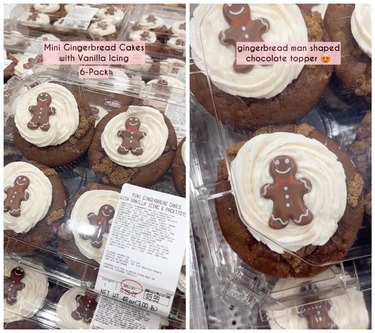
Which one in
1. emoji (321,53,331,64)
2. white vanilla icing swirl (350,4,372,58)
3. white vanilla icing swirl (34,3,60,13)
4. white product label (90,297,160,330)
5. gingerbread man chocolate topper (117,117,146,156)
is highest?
white vanilla icing swirl (34,3,60,13)

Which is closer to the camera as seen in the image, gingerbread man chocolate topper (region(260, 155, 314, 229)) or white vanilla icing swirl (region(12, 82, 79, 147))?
gingerbread man chocolate topper (region(260, 155, 314, 229))

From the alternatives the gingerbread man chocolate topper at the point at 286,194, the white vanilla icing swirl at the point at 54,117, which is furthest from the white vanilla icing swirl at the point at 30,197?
the gingerbread man chocolate topper at the point at 286,194

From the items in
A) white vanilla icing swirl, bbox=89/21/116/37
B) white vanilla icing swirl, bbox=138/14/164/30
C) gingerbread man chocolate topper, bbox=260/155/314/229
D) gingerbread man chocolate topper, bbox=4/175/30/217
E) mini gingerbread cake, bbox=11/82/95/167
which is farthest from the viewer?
white vanilla icing swirl, bbox=138/14/164/30

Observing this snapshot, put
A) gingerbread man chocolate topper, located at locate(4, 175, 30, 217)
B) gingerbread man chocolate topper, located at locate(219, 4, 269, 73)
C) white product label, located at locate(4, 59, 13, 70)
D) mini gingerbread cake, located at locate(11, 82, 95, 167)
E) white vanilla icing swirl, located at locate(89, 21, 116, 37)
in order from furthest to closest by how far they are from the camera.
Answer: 1. white vanilla icing swirl, located at locate(89, 21, 116, 37)
2. white product label, located at locate(4, 59, 13, 70)
3. mini gingerbread cake, located at locate(11, 82, 95, 167)
4. gingerbread man chocolate topper, located at locate(4, 175, 30, 217)
5. gingerbread man chocolate topper, located at locate(219, 4, 269, 73)

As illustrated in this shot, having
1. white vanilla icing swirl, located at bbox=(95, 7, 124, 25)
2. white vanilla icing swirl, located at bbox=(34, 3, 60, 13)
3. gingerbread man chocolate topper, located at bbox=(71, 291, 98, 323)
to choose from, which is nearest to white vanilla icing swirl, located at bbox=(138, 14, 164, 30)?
white vanilla icing swirl, located at bbox=(95, 7, 124, 25)

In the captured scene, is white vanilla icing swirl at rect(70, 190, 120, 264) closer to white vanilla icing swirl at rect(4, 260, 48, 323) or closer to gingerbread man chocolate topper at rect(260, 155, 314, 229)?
white vanilla icing swirl at rect(4, 260, 48, 323)

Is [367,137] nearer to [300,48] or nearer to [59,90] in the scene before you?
[300,48]

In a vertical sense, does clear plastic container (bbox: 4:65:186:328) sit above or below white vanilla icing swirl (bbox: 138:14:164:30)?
→ below
